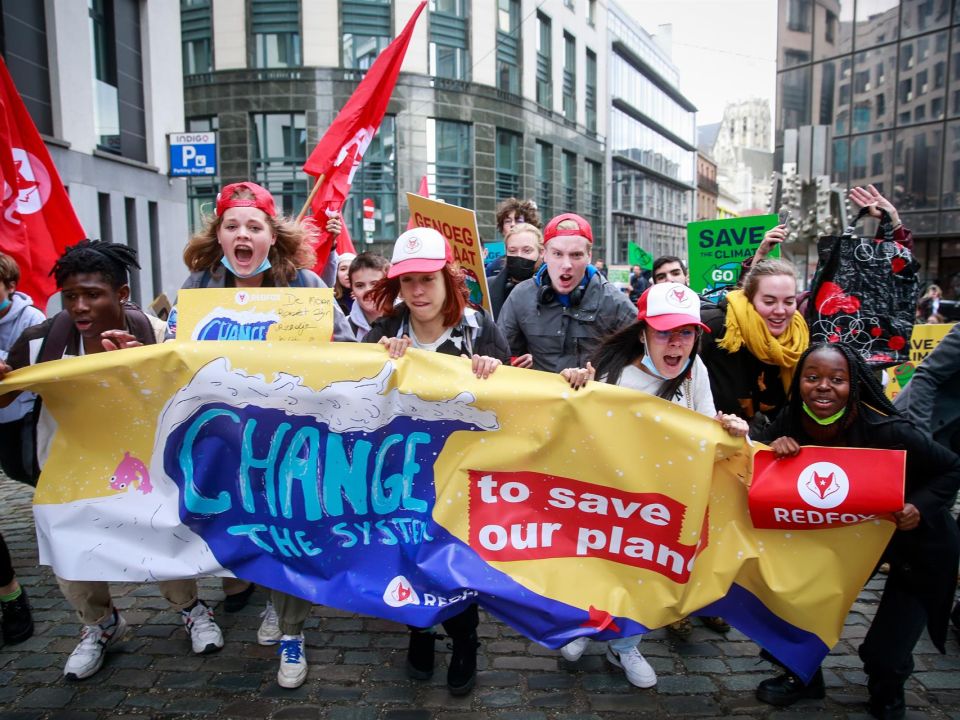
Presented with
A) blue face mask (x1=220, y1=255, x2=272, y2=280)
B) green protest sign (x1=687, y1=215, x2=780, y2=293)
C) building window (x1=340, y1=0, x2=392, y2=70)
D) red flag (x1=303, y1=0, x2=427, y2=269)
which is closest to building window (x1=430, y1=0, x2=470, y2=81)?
building window (x1=340, y1=0, x2=392, y2=70)

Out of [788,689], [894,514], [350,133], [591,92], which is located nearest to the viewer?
[894,514]

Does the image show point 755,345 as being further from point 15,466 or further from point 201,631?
point 15,466

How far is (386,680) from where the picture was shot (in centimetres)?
327

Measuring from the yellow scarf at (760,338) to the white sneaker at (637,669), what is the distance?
170 cm

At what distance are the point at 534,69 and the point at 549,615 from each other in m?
33.4

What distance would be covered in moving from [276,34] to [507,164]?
1086 cm

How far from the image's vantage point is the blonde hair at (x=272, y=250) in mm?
3721

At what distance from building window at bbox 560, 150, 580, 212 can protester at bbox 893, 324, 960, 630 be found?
3393 cm

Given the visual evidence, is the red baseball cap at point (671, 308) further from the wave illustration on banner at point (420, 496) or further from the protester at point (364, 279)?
the protester at point (364, 279)

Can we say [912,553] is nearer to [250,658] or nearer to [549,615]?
[549,615]

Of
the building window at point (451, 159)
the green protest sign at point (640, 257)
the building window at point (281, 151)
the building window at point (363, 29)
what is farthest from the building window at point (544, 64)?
the green protest sign at point (640, 257)

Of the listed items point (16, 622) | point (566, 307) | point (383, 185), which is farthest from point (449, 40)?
point (16, 622)

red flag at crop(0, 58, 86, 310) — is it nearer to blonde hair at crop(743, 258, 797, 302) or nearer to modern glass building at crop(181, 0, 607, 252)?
blonde hair at crop(743, 258, 797, 302)

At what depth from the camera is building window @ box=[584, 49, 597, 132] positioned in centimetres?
3966
